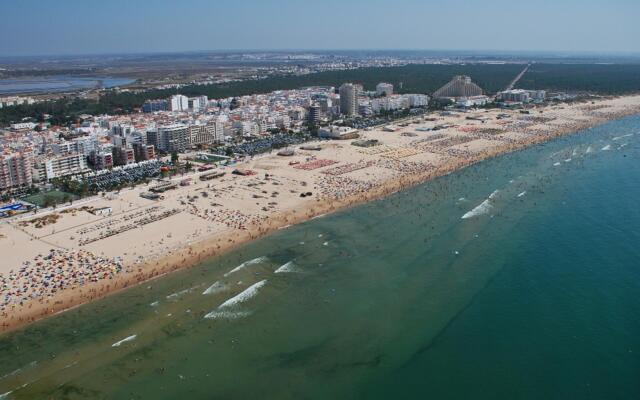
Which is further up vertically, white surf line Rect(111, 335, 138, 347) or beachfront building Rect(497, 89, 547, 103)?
beachfront building Rect(497, 89, 547, 103)

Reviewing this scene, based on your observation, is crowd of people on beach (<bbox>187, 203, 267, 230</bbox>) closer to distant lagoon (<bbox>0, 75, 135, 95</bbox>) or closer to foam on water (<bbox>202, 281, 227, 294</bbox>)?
foam on water (<bbox>202, 281, 227, 294</bbox>)

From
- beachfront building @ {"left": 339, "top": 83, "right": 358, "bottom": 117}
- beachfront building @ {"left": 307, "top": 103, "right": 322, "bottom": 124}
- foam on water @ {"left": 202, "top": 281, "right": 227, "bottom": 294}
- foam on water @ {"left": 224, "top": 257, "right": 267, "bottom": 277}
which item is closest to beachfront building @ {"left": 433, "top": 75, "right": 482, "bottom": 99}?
beachfront building @ {"left": 339, "top": 83, "right": 358, "bottom": 117}

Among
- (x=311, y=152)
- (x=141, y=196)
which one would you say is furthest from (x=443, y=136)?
(x=141, y=196)

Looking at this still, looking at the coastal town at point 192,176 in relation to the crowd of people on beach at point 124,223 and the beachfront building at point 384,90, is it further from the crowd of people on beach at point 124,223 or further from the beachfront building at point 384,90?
the beachfront building at point 384,90

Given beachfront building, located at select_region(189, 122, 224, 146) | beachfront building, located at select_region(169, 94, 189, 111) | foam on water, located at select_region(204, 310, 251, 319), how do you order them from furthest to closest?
beachfront building, located at select_region(169, 94, 189, 111) → beachfront building, located at select_region(189, 122, 224, 146) → foam on water, located at select_region(204, 310, 251, 319)

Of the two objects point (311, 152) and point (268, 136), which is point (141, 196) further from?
point (268, 136)

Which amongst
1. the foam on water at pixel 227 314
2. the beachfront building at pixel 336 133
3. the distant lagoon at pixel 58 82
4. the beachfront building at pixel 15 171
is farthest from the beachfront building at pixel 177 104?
the foam on water at pixel 227 314

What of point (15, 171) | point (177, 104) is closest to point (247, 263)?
point (15, 171)
